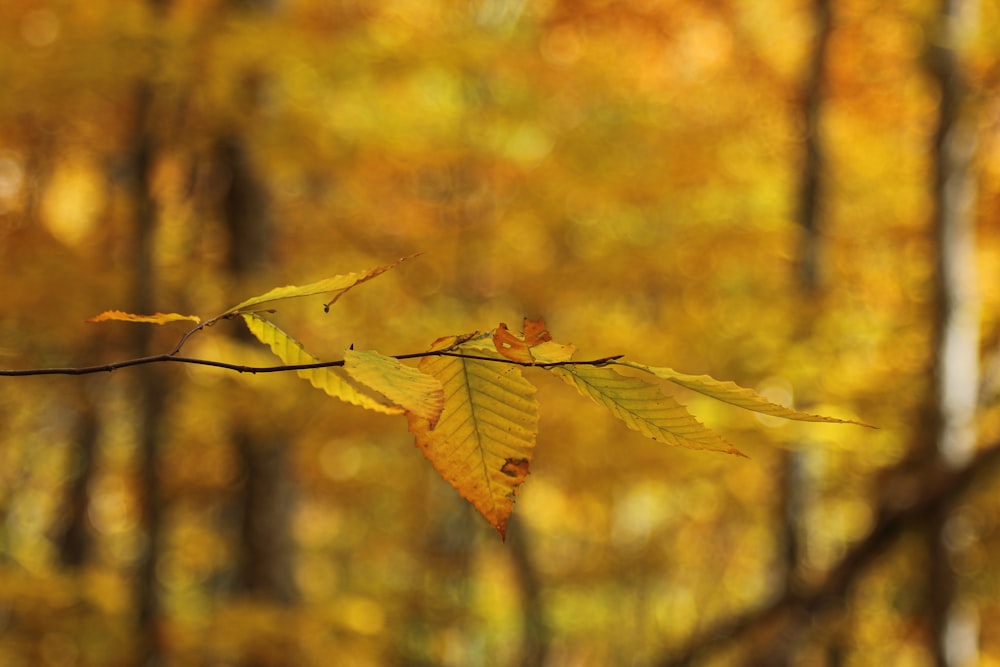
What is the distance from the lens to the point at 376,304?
476cm

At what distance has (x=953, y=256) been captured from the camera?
468cm

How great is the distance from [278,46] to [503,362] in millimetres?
3169

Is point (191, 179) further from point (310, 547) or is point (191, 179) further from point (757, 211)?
point (310, 547)

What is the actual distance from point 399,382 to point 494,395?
0.43ft

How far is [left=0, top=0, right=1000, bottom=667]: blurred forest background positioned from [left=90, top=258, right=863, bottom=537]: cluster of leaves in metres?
2.09

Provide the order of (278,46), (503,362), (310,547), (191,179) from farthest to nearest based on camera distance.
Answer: (310,547) → (191,179) → (278,46) → (503,362)

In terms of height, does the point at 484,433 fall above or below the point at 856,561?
above

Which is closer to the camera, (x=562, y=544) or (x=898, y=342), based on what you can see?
(x=898, y=342)

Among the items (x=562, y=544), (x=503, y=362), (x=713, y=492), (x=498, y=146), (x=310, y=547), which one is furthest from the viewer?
(x=562, y=544)

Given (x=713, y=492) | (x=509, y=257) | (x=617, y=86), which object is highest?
(x=617, y=86)

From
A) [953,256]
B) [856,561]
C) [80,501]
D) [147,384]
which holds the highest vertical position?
[953,256]

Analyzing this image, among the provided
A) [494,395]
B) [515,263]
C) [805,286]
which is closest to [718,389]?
[494,395]

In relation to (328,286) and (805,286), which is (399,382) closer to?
(328,286)

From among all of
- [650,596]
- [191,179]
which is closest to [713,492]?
[650,596]
